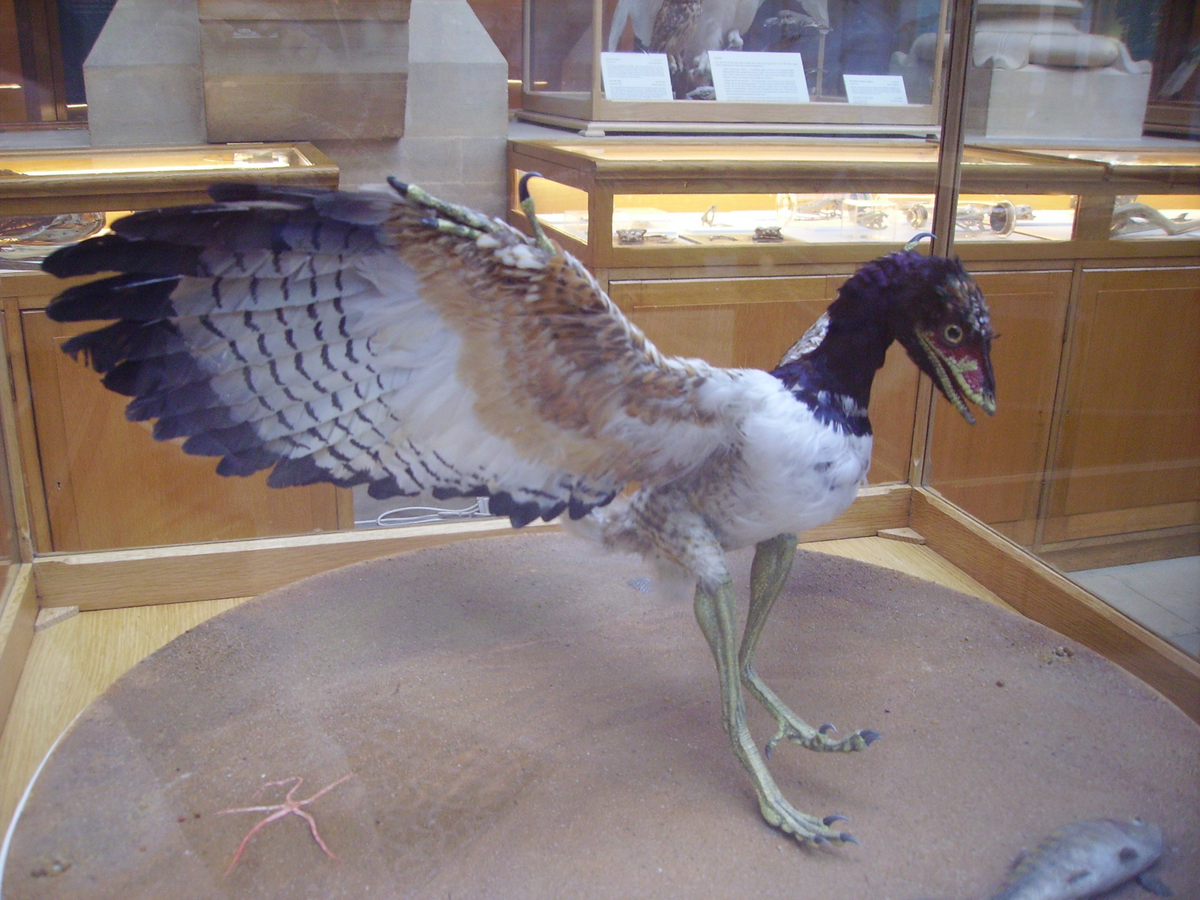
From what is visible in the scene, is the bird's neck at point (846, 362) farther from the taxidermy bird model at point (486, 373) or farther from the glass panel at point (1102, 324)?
the glass panel at point (1102, 324)

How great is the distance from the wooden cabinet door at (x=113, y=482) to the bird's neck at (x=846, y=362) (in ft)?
2.76

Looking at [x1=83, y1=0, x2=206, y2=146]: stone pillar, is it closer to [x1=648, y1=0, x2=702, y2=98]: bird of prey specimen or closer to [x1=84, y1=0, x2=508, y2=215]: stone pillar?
[x1=84, y1=0, x2=508, y2=215]: stone pillar

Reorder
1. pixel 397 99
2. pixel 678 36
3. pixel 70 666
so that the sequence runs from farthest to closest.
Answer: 1. pixel 678 36
2. pixel 70 666
3. pixel 397 99

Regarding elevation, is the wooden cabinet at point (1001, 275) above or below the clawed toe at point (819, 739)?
above

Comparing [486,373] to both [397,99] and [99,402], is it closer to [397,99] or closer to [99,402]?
[397,99]

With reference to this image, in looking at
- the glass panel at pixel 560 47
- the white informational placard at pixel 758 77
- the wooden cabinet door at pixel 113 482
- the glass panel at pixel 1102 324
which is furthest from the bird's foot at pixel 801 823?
the white informational placard at pixel 758 77

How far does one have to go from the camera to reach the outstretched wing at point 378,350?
32.1 inches

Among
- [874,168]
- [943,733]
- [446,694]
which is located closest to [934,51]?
[874,168]

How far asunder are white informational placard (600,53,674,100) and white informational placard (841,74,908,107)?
31 centimetres

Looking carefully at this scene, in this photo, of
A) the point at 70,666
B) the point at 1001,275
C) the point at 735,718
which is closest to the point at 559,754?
the point at 735,718

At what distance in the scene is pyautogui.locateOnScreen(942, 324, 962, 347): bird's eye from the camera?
0.96 metres

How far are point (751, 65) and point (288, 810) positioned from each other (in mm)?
1297

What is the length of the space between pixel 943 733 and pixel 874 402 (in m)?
0.75

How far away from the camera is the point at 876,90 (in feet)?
5.30
